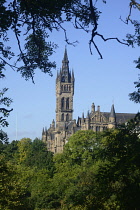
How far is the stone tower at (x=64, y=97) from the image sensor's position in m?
168

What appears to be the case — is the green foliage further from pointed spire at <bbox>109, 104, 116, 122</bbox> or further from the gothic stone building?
pointed spire at <bbox>109, 104, 116, 122</bbox>

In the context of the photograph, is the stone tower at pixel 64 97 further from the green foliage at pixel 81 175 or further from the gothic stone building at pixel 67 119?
the green foliage at pixel 81 175

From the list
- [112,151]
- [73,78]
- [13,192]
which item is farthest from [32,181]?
[73,78]

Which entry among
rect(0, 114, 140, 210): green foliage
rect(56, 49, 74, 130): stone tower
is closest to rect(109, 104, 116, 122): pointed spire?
rect(0, 114, 140, 210): green foliage

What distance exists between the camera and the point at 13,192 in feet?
147

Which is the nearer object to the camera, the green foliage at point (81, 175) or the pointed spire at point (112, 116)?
the green foliage at point (81, 175)

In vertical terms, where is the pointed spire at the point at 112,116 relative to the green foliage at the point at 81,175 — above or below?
above

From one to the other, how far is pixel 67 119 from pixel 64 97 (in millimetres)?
8771

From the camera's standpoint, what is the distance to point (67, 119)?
168000 millimetres

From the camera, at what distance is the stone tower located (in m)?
168

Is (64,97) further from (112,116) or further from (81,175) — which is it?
(81,175)

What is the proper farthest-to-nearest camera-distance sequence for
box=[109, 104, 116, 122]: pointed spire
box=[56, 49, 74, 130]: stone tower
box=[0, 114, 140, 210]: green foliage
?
box=[56, 49, 74, 130]: stone tower, box=[109, 104, 116, 122]: pointed spire, box=[0, 114, 140, 210]: green foliage

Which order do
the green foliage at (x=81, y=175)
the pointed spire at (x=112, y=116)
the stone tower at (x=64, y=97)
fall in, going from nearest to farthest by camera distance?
1. the green foliage at (x=81, y=175)
2. the pointed spire at (x=112, y=116)
3. the stone tower at (x=64, y=97)

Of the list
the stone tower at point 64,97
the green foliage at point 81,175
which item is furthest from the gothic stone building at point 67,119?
the green foliage at point 81,175
